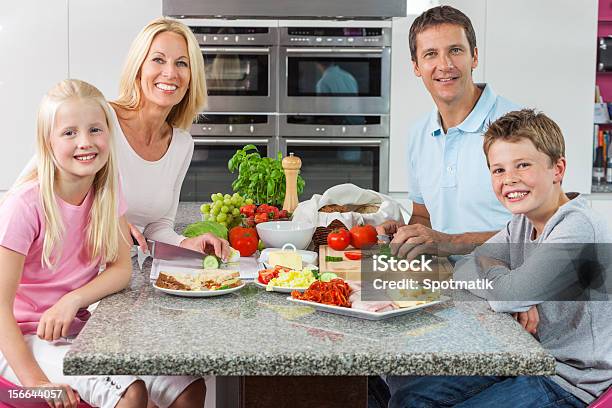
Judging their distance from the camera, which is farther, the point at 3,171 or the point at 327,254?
the point at 3,171

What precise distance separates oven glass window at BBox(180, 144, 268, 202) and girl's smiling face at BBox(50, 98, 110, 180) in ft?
8.45

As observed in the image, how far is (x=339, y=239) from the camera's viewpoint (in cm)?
235

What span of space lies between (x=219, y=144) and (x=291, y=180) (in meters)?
1.81

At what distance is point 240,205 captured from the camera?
2664 mm

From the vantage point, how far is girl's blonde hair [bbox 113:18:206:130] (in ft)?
8.55

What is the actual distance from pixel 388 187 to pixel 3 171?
80.8 inches

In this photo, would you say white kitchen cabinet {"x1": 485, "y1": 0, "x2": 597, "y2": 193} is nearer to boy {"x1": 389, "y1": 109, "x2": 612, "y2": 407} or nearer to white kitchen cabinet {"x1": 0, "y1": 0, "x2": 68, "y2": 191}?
white kitchen cabinet {"x1": 0, "y1": 0, "x2": 68, "y2": 191}

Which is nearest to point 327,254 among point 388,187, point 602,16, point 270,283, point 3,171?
point 270,283

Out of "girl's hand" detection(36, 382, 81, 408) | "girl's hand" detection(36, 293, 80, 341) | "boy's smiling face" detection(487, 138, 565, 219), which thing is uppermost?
"boy's smiling face" detection(487, 138, 565, 219)

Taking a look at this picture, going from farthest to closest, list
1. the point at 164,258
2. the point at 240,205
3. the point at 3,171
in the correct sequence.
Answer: the point at 3,171, the point at 240,205, the point at 164,258

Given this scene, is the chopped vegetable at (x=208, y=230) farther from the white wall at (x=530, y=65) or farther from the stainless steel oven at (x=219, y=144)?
the white wall at (x=530, y=65)

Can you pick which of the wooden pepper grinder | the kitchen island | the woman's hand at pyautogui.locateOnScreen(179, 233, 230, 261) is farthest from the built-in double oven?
the kitchen island

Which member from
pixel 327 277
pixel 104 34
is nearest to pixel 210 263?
pixel 327 277

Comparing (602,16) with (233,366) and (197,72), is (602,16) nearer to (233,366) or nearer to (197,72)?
(197,72)
